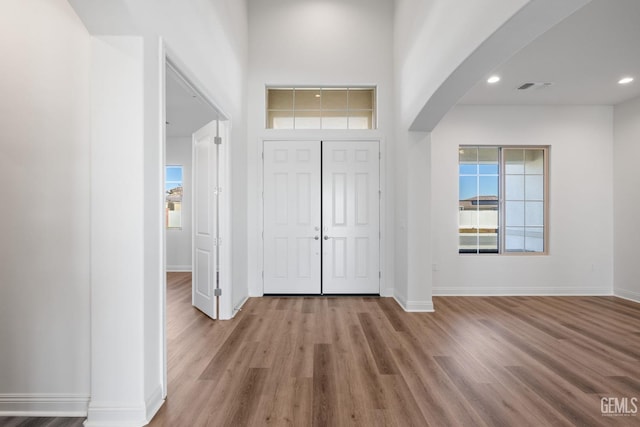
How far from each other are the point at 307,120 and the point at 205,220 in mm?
2159

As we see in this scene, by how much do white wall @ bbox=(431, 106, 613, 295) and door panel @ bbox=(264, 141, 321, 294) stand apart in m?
1.92

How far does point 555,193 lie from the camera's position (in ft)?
16.1

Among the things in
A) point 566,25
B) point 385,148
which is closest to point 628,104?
point 566,25

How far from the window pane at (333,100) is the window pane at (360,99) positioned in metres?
0.11

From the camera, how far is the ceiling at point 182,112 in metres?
4.54

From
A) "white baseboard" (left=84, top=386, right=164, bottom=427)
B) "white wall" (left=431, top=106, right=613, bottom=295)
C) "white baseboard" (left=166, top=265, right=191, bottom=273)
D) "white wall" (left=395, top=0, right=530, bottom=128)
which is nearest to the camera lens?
"white baseboard" (left=84, top=386, right=164, bottom=427)

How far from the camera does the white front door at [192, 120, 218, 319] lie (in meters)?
3.62

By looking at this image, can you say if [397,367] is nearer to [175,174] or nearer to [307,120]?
[307,120]

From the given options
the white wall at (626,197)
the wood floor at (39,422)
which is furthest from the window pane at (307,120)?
the white wall at (626,197)

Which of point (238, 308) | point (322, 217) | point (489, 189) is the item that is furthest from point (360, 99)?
point (238, 308)

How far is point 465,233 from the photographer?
16.3 ft

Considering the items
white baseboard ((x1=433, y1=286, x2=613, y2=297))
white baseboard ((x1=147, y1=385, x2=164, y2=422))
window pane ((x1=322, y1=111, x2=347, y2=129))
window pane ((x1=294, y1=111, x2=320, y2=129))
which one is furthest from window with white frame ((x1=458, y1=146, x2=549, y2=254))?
Result: white baseboard ((x1=147, y1=385, x2=164, y2=422))

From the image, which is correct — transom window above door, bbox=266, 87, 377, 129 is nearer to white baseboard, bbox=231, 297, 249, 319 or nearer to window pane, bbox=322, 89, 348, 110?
window pane, bbox=322, 89, 348, 110

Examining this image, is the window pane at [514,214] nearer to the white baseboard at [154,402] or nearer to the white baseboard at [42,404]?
the white baseboard at [154,402]
